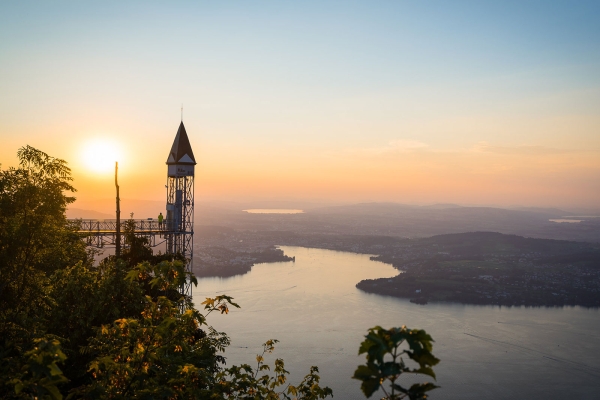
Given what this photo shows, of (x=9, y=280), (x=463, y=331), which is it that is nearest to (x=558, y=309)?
(x=463, y=331)

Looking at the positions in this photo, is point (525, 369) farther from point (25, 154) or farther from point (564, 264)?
point (564, 264)

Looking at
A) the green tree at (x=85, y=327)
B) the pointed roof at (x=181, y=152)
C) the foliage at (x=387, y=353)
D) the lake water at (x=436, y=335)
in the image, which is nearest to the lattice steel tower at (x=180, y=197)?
the pointed roof at (x=181, y=152)

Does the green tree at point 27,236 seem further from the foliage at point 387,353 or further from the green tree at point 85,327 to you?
the foliage at point 387,353

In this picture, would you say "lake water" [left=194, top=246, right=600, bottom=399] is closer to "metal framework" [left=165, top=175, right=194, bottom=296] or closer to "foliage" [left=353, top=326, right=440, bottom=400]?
"metal framework" [left=165, top=175, right=194, bottom=296]

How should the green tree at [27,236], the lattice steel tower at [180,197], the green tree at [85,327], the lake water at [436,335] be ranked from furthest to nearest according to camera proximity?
1. the lake water at [436,335]
2. the lattice steel tower at [180,197]
3. the green tree at [27,236]
4. the green tree at [85,327]

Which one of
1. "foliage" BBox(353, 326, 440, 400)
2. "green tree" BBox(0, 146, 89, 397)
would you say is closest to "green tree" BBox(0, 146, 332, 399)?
"green tree" BBox(0, 146, 89, 397)
